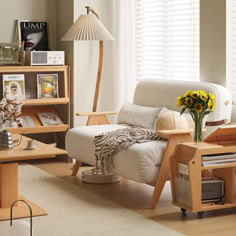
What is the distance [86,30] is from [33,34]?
37.6 inches

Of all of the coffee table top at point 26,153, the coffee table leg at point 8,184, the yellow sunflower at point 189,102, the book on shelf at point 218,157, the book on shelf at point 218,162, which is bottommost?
the coffee table leg at point 8,184

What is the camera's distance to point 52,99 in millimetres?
6207

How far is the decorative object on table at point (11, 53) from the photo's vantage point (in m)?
6.09

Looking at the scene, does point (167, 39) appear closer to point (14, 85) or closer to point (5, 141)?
point (14, 85)

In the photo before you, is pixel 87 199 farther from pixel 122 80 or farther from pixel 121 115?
pixel 122 80

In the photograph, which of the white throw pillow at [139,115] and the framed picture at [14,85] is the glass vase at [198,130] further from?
the framed picture at [14,85]

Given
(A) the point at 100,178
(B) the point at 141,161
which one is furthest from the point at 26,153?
(A) the point at 100,178

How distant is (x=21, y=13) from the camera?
6410 millimetres

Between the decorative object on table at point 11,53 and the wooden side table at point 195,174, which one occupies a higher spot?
the decorative object on table at point 11,53

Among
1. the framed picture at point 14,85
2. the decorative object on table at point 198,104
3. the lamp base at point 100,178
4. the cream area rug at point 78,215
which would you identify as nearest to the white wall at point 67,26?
the framed picture at point 14,85

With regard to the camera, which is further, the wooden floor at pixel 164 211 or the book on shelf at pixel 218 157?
the book on shelf at pixel 218 157

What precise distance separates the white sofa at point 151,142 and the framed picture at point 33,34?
1.39 meters

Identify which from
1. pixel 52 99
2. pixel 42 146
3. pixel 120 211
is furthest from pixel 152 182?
pixel 52 99

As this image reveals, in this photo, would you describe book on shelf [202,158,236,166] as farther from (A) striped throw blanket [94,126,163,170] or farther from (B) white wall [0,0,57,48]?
(B) white wall [0,0,57,48]
